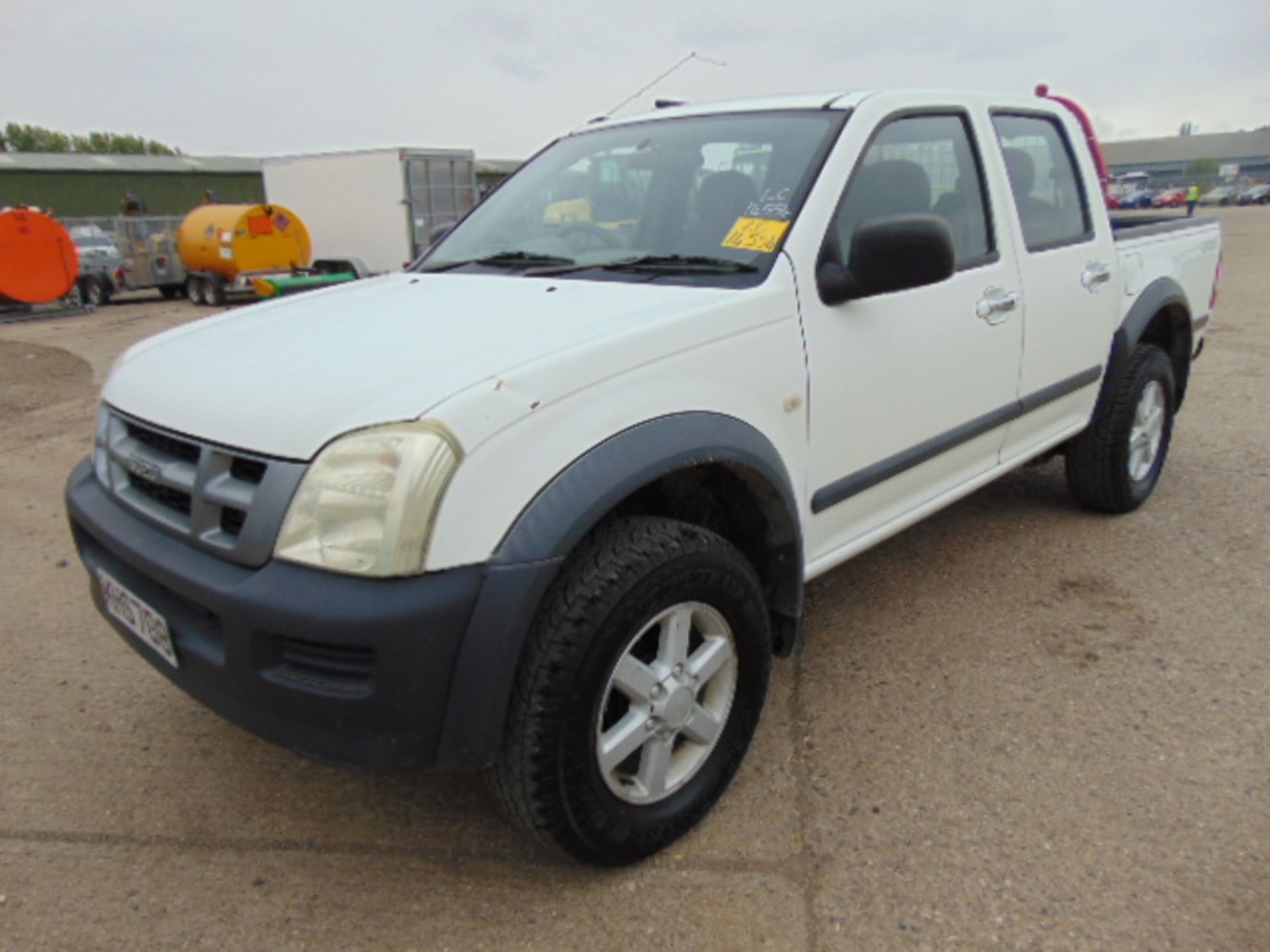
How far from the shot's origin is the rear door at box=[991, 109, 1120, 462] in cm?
332

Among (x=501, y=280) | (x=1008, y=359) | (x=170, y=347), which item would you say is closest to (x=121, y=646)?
(x=170, y=347)

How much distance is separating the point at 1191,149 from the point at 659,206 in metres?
110

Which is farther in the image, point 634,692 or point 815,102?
point 815,102

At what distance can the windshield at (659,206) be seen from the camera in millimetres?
2529

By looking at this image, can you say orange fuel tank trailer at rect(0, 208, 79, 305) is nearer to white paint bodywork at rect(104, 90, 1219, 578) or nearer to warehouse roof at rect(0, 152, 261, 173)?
white paint bodywork at rect(104, 90, 1219, 578)

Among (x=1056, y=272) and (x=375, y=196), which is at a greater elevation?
(x=375, y=196)

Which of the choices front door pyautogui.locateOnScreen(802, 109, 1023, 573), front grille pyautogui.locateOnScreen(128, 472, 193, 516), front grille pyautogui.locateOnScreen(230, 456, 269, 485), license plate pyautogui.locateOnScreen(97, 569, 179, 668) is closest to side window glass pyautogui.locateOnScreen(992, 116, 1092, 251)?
front door pyautogui.locateOnScreen(802, 109, 1023, 573)

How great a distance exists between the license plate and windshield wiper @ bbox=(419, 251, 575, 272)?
1.37 metres

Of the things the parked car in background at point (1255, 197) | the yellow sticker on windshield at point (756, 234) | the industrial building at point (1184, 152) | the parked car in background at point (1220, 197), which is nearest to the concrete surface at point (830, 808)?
the yellow sticker on windshield at point (756, 234)

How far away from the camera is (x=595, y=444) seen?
1938 millimetres

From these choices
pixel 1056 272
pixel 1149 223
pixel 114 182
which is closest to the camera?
pixel 1056 272

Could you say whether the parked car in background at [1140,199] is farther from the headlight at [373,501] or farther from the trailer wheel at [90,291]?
the headlight at [373,501]

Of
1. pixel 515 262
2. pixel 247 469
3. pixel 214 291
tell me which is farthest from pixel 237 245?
pixel 247 469

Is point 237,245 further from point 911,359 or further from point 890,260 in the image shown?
point 890,260
